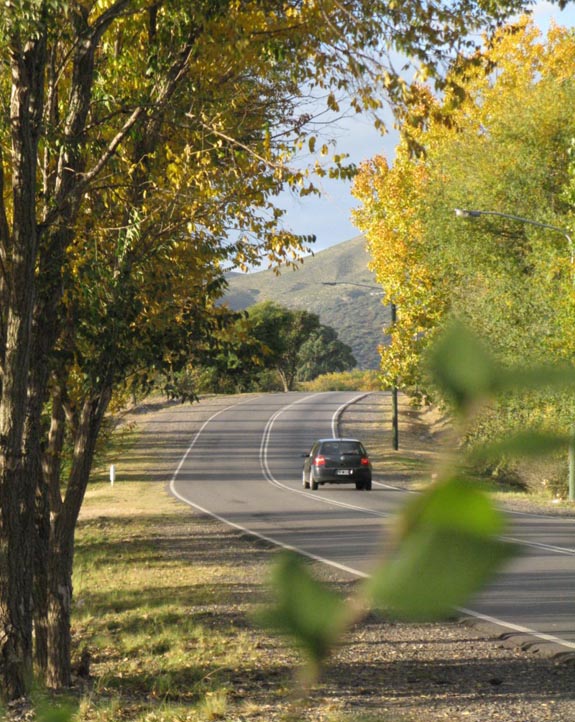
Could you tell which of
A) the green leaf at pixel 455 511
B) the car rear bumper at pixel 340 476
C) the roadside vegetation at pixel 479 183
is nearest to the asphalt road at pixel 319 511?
the green leaf at pixel 455 511

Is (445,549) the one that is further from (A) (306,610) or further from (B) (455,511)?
(A) (306,610)

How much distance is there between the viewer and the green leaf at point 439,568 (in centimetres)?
39

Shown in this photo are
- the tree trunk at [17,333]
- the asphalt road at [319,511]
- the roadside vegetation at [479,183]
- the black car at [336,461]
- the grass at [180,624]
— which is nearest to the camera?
the asphalt road at [319,511]

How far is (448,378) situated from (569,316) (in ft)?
2.38

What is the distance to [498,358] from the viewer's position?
1.44 feet

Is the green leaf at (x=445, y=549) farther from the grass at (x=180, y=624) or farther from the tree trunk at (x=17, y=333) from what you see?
the tree trunk at (x=17, y=333)

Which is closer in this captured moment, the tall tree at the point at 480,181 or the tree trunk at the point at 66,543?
the tree trunk at the point at 66,543

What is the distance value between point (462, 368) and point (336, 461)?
27213mm

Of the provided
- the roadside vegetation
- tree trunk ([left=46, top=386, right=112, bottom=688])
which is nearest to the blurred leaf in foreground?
tree trunk ([left=46, top=386, right=112, bottom=688])

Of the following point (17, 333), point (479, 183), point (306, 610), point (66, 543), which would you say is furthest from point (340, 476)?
point (306, 610)

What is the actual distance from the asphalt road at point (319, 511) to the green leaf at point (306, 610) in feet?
0.08

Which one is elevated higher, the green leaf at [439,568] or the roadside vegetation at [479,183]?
the roadside vegetation at [479,183]

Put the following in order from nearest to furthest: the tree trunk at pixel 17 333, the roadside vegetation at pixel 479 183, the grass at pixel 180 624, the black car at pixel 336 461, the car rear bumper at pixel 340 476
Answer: the grass at pixel 180 624, the tree trunk at pixel 17 333, the car rear bumper at pixel 340 476, the black car at pixel 336 461, the roadside vegetation at pixel 479 183

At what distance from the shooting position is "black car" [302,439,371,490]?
25152mm
